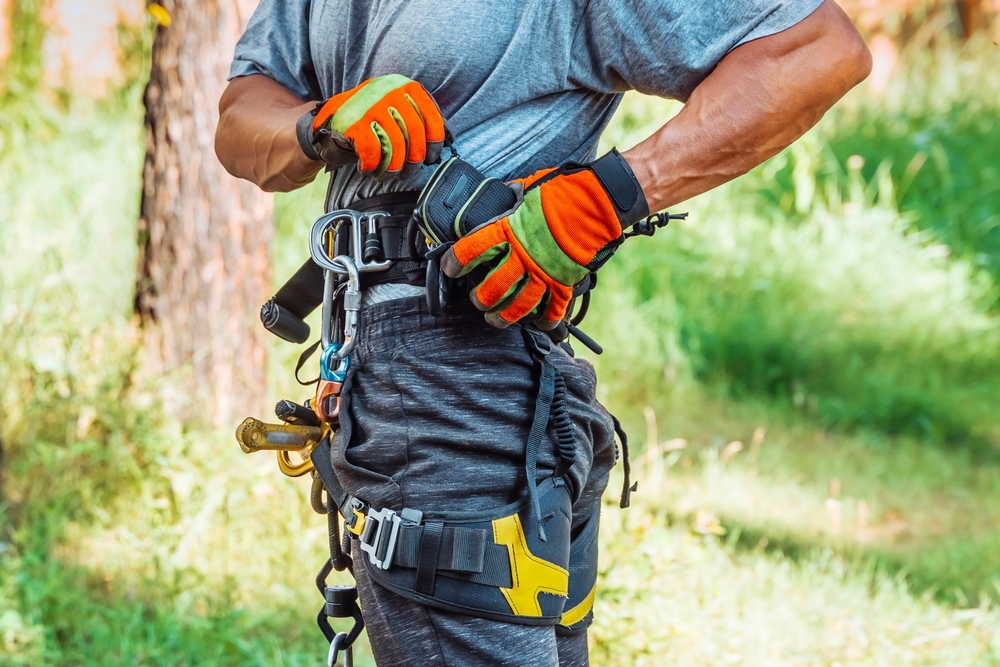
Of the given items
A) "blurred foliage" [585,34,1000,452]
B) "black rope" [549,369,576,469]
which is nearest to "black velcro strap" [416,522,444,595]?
"black rope" [549,369,576,469]

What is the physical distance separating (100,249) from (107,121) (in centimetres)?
188

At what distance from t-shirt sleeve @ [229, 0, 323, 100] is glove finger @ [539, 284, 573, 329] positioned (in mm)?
729

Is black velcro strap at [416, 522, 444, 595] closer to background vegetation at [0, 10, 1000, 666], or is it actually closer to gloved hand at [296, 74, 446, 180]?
gloved hand at [296, 74, 446, 180]

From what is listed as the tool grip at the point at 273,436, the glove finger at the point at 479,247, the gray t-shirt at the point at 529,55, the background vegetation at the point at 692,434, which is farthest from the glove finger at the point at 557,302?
the background vegetation at the point at 692,434

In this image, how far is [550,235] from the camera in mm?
1411

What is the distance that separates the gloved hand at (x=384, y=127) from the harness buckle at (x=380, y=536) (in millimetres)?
559

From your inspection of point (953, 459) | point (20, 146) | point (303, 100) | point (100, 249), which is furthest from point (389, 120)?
point (20, 146)

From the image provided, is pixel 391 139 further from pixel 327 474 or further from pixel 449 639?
pixel 449 639

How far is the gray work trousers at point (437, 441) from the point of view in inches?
59.1

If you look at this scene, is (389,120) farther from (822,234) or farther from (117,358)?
(822,234)

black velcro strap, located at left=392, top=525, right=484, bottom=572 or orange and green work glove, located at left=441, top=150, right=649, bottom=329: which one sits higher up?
orange and green work glove, located at left=441, top=150, right=649, bottom=329

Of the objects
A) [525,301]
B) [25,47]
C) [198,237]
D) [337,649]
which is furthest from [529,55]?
[25,47]

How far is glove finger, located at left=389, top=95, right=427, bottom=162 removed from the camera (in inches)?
57.3

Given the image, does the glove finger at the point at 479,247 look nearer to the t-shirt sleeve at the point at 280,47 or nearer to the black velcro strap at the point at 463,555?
the black velcro strap at the point at 463,555
